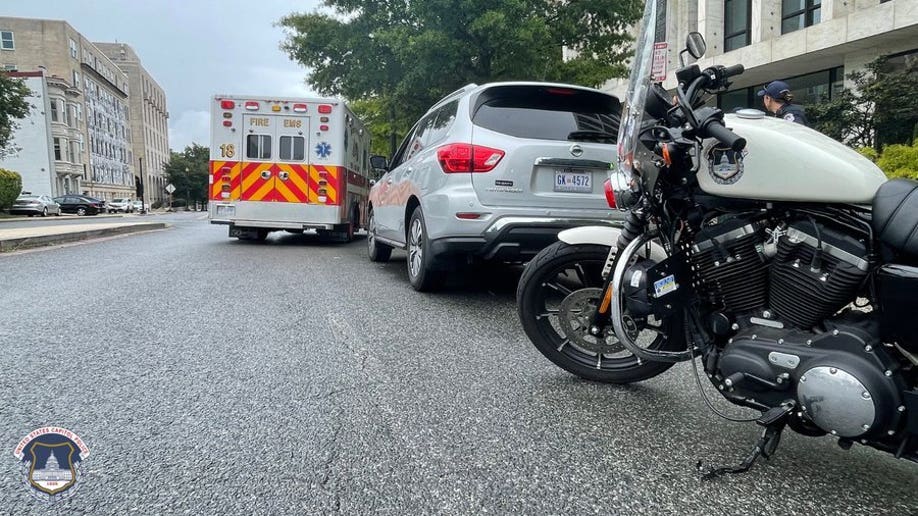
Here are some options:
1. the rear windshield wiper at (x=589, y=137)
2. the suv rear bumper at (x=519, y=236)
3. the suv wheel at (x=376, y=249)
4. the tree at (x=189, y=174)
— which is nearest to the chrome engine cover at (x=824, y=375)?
the suv rear bumper at (x=519, y=236)

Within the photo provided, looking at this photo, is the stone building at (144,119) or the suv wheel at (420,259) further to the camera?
the stone building at (144,119)

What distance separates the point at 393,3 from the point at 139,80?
321ft

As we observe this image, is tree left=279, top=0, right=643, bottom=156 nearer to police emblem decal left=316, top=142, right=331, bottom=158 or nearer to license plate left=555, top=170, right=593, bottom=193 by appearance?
police emblem decal left=316, top=142, right=331, bottom=158

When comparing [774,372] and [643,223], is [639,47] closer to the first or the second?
[643,223]

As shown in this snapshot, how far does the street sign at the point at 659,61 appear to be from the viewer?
2350 millimetres

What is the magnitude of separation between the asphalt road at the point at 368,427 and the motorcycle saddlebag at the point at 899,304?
0.59 metres

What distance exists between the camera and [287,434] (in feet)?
8.15

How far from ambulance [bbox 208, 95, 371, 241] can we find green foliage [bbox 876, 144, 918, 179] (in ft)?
29.2

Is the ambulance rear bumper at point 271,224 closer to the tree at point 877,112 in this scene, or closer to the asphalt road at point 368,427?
the asphalt road at point 368,427

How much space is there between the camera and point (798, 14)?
18500 millimetres

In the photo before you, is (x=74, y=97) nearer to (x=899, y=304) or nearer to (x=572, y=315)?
(x=572, y=315)

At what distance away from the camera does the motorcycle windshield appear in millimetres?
2420

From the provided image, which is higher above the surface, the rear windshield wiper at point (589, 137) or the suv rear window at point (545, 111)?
the suv rear window at point (545, 111)

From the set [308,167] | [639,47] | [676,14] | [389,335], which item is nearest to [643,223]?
[639,47]
